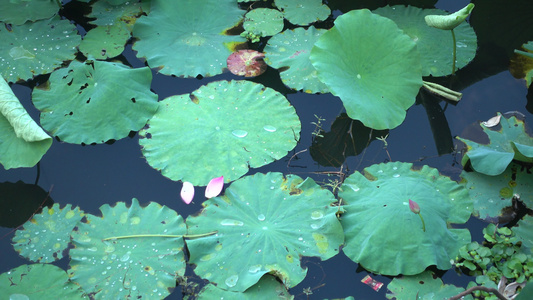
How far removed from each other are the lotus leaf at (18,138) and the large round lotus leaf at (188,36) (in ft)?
2.99

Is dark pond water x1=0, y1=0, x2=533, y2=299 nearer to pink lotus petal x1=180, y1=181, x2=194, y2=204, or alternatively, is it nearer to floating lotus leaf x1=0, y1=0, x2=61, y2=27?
pink lotus petal x1=180, y1=181, x2=194, y2=204

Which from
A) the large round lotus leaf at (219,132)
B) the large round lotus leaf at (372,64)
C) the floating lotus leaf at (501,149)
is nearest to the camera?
the floating lotus leaf at (501,149)

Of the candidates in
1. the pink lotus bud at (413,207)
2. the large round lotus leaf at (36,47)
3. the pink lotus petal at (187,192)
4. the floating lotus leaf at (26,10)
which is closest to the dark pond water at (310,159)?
the pink lotus petal at (187,192)

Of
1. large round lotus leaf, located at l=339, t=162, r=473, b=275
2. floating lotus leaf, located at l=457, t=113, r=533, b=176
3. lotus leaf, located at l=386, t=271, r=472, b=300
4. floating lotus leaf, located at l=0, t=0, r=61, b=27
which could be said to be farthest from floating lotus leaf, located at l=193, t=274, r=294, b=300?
floating lotus leaf, located at l=0, t=0, r=61, b=27

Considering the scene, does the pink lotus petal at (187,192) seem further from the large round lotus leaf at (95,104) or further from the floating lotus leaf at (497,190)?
the floating lotus leaf at (497,190)

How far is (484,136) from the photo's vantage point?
9.24 feet

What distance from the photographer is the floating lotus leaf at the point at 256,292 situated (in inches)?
84.0

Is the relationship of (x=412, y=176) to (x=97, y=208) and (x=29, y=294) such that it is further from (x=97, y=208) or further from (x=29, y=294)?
(x=29, y=294)

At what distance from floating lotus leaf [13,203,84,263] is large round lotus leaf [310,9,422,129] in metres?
1.61

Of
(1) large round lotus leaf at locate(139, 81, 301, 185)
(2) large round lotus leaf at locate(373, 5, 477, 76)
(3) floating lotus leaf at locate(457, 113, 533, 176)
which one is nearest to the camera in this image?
(3) floating lotus leaf at locate(457, 113, 533, 176)

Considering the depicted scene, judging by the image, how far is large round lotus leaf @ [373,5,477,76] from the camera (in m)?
3.14

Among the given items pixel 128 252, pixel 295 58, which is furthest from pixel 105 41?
pixel 128 252

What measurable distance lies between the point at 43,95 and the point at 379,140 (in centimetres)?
210

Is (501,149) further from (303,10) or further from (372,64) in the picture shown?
(303,10)
